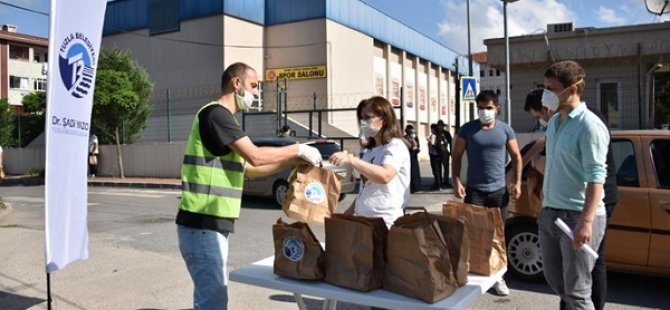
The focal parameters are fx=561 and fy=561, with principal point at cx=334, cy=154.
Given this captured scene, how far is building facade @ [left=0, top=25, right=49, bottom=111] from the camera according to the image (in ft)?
164

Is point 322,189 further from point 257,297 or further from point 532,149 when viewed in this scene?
point 532,149

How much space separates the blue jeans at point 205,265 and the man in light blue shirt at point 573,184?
1980mm

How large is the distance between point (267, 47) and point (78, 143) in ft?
91.5

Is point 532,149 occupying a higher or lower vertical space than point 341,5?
lower

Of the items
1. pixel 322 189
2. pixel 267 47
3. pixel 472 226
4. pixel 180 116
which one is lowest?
pixel 472 226

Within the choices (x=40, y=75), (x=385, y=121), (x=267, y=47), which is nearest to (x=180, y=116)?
(x=267, y=47)

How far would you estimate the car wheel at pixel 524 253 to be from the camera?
18.7 ft

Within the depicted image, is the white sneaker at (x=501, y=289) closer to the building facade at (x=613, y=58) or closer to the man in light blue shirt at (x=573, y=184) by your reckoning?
the man in light blue shirt at (x=573, y=184)

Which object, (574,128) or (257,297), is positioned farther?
(257,297)

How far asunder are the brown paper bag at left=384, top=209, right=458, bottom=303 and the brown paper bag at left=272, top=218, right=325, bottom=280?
0.39m

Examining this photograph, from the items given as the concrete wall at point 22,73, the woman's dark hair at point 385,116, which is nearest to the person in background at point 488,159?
the woman's dark hair at point 385,116

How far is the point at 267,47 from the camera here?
103 feet

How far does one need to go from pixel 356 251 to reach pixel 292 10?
96.1 ft

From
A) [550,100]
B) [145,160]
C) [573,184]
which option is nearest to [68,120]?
[550,100]
